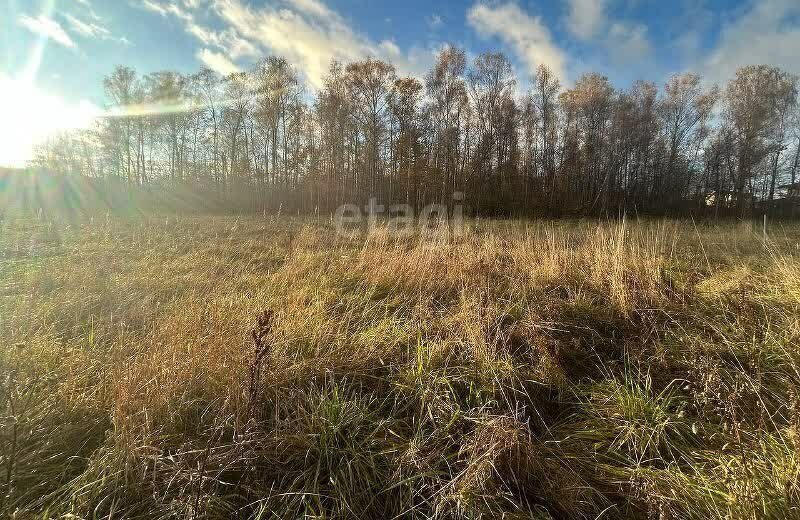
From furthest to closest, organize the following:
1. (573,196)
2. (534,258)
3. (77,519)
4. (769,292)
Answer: (573,196)
(534,258)
(769,292)
(77,519)

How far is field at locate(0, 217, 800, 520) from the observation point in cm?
128

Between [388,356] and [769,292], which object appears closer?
[388,356]

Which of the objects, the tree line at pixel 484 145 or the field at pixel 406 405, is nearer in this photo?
the field at pixel 406 405

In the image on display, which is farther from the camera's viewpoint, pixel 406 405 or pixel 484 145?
pixel 484 145

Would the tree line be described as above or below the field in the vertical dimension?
above

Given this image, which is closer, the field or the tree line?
the field

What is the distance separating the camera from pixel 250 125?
1094 inches

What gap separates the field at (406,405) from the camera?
1.28 meters

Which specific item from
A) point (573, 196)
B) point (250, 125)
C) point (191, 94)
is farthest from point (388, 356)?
point (191, 94)

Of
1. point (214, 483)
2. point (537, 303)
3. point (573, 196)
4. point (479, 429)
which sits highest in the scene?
point (573, 196)

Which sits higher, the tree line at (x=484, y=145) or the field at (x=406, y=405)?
the tree line at (x=484, y=145)

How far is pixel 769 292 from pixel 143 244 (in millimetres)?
9513

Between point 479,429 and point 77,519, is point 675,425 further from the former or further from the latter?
point 77,519

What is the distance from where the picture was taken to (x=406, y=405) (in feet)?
6.03
